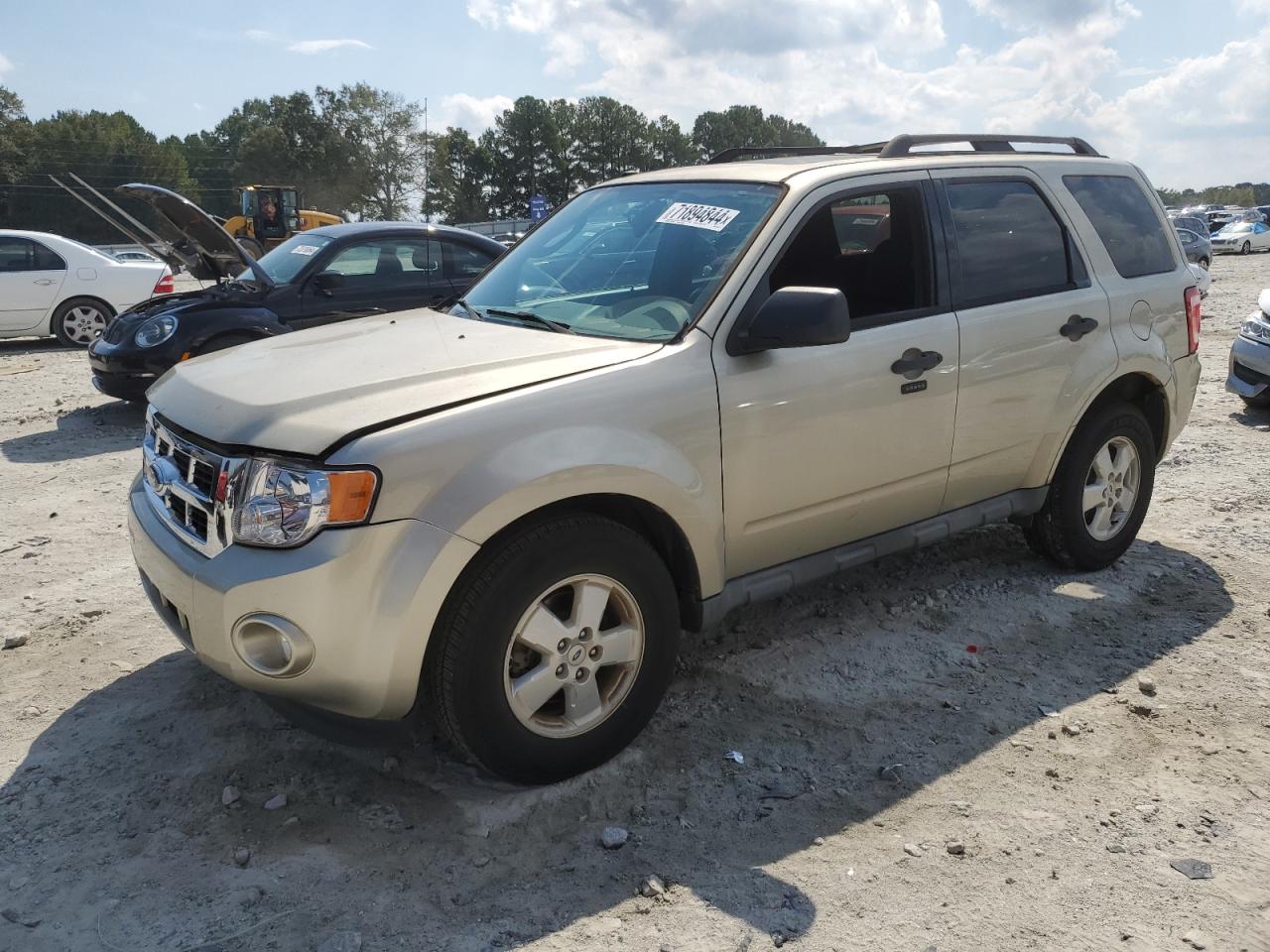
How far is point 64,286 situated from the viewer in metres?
13.0

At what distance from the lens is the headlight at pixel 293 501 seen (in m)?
2.71

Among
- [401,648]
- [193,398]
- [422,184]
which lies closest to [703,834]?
[401,648]

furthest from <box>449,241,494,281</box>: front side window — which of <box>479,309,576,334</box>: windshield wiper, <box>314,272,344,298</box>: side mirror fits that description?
<box>479,309,576,334</box>: windshield wiper

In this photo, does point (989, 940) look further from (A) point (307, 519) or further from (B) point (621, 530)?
(A) point (307, 519)

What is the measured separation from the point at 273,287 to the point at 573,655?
6.44 metres

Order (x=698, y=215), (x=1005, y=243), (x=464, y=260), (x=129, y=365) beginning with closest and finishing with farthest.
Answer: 1. (x=698, y=215)
2. (x=1005, y=243)
3. (x=129, y=365)
4. (x=464, y=260)

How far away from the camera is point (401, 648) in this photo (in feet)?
9.12

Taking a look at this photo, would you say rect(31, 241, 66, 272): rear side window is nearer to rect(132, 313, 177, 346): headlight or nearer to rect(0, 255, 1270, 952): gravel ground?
rect(132, 313, 177, 346): headlight

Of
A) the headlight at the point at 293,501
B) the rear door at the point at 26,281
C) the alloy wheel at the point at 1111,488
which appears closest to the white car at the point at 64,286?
the rear door at the point at 26,281

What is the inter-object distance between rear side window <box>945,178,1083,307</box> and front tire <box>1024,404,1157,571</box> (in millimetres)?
721

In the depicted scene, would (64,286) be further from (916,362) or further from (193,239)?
(916,362)

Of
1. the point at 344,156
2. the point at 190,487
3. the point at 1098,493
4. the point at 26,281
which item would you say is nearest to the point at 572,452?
the point at 190,487

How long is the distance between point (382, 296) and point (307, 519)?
6631 mm

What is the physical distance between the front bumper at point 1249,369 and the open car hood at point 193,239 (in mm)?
7891
